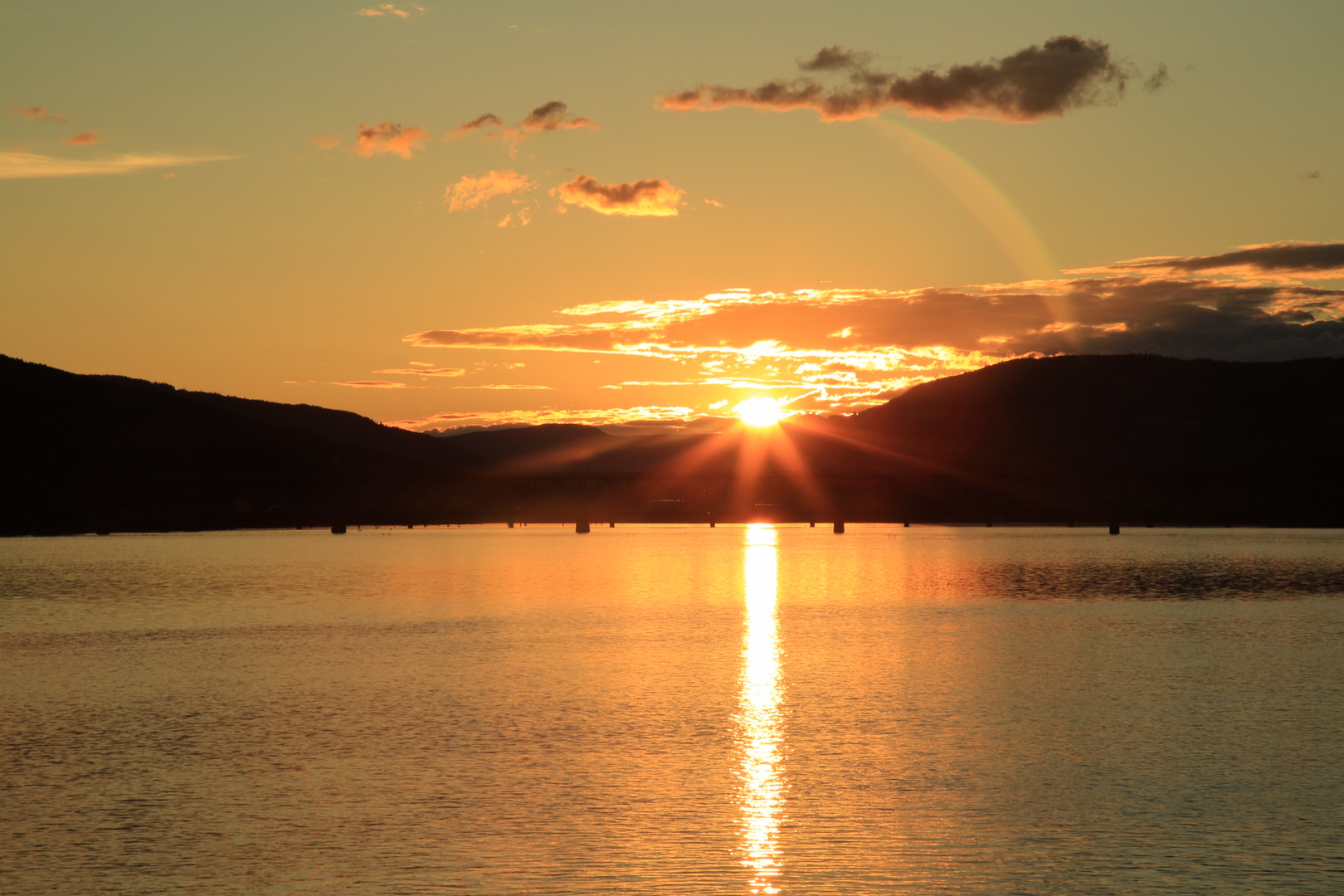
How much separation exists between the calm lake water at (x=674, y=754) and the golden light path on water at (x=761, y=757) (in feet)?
0.37

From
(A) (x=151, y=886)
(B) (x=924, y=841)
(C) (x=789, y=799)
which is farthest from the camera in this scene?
(C) (x=789, y=799)

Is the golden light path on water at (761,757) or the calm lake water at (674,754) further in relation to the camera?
the golden light path on water at (761,757)

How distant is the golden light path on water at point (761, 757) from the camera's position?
70.4ft

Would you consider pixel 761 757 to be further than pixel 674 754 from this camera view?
No

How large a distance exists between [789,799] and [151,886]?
12.7 m

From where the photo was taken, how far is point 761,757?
31078 millimetres

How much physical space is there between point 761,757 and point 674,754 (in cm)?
223

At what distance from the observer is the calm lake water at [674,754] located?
21047 mm

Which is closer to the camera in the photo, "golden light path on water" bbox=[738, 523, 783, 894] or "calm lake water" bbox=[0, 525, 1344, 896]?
"calm lake water" bbox=[0, 525, 1344, 896]

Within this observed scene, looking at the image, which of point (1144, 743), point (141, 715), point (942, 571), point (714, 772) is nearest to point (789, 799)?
point (714, 772)

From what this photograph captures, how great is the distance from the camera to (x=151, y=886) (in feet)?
65.6

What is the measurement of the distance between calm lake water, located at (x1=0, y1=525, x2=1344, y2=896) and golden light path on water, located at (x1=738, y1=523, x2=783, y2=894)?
0.11 meters

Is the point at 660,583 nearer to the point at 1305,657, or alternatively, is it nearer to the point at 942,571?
the point at 942,571

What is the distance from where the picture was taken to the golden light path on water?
2146 cm
